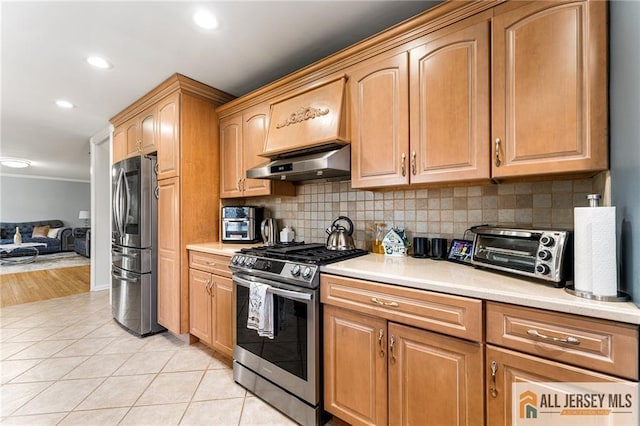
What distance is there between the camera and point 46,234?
26.8 feet

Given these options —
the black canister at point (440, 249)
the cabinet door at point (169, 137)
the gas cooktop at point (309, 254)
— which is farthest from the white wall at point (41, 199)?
the black canister at point (440, 249)

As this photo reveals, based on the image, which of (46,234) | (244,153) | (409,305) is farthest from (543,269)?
(46,234)

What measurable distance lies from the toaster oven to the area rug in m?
8.40

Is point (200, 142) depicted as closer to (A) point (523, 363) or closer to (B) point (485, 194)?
(B) point (485, 194)

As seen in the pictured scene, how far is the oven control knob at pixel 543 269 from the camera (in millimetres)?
1139

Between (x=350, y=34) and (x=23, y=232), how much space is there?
10792 mm

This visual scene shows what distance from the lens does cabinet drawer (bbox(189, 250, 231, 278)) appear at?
7.32 feet

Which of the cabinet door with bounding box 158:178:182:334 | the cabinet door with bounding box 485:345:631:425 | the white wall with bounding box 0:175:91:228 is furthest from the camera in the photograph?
the white wall with bounding box 0:175:91:228

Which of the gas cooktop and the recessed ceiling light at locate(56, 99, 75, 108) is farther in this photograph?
the recessed ceiling light at locate(56, 99, 75, 108)

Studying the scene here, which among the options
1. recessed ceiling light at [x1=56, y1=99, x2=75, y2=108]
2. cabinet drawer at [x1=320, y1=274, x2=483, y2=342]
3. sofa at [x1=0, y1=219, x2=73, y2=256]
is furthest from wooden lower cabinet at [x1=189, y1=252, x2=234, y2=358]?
sofa at [x1=0, y1=219, x2=73, y2=256]

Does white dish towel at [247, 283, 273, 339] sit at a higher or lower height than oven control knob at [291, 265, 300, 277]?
lower

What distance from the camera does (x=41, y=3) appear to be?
1647 mm

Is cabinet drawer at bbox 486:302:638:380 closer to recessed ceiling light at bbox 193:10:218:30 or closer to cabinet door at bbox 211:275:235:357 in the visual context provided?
cabinet door at bbox 211:275:235:357

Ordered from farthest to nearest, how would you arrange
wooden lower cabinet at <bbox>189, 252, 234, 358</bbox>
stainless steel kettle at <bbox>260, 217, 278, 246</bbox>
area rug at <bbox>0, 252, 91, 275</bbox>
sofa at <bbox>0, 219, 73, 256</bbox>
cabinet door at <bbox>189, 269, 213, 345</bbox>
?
sofa at <bbox>0, 219, 73, 256</bbox> < area rug at <bbox>0, 252, 91, 275</bbox> < stainless steel kettle at <bbox>260, 217, 278, 246</bbox> < cabinet door at <bbox>189, 269, 213, 345</bbox> < wooden lower cabinet at <bbox>189, 252, 234, 358</bbox>
